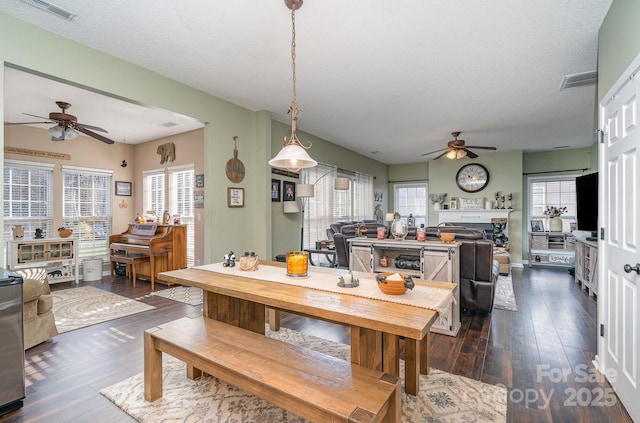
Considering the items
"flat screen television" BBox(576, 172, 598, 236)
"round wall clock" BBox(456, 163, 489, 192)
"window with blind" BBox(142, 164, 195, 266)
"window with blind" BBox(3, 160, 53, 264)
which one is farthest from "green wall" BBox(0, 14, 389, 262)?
"round wall clock" BBox(456, 163, 489, 192)

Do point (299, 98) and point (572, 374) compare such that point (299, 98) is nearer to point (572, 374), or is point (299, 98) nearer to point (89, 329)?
point (89, 329)

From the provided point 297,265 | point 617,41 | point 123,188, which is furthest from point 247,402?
point 123,188

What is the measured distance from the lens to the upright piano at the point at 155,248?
16.3ft

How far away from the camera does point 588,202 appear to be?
392 centimetres

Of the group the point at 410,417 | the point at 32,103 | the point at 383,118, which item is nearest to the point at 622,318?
the point at 410,417

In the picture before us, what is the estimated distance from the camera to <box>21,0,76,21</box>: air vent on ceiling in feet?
7.39

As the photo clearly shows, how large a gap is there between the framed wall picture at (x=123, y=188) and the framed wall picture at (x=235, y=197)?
351 cm

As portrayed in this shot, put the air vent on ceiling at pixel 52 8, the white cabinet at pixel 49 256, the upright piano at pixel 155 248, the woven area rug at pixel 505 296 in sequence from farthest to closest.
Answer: the upright piano at pixel 155 248 → the white cabinet at pixel 49 256 → the woven area rug at pixel 505 296 → the air vent on ceiling at pixel 52 8

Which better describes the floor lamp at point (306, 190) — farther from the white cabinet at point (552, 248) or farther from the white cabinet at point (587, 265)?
the white cabinet at point (552, 248)

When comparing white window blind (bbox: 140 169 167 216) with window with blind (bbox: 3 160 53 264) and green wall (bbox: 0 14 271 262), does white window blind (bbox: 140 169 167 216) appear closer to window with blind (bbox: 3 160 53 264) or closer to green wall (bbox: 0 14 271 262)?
window with blind (bbox: 3 160 53 264)

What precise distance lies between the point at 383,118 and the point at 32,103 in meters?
5.09

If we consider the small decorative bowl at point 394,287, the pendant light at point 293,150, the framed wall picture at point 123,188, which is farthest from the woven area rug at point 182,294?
the small decorative bowl at point 394,287

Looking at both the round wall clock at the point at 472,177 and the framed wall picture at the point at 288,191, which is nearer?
the framed wall picture at the point at 288,191

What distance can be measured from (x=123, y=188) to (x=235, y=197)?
3.54 meters
